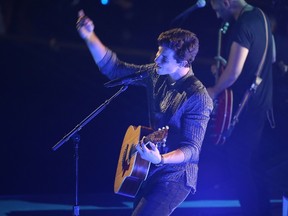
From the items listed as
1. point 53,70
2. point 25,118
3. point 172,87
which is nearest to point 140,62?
point 53,70

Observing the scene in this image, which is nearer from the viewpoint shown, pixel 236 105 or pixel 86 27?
pixel 86 27

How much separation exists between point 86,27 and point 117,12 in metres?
5.63

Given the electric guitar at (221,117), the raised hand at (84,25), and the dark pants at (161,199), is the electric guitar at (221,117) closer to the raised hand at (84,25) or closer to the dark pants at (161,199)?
the dark pants at (161,199)

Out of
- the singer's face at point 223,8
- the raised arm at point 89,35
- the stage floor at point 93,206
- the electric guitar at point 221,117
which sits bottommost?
the stage floor at point 93,206

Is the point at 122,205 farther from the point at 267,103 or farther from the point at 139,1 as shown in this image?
the point at 139,1

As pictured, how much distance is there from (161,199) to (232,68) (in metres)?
Answer: 1.32

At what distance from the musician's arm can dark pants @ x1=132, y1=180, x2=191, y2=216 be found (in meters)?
1.09

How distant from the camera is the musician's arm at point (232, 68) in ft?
13.0

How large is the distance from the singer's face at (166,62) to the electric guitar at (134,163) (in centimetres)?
37

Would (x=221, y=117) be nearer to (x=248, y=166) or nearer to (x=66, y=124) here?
(x=248, y=166)

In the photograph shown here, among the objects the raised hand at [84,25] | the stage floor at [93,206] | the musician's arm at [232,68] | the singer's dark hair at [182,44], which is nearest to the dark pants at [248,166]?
the musician's arm at [232,68]

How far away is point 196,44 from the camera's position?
3.20 m

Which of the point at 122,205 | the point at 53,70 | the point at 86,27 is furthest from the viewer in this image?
the point at 53,70

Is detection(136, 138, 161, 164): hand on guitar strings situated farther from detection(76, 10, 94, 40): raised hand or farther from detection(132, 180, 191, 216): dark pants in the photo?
detection(76, 10, 94, 40): raised hand
